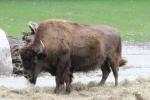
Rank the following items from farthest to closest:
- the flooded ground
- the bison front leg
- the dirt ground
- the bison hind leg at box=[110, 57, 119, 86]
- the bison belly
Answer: the bison hind leg at box=[110, 57, 119, 86]
the flooded ground
the bison belly
the bison front leg
the dirt ground

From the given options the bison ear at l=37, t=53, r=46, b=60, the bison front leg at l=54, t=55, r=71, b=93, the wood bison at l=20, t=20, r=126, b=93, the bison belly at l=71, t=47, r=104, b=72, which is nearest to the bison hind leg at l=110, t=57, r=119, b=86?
the wood bison at l=20, t=20, r=126, b=93

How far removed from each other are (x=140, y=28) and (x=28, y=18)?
18.4ft

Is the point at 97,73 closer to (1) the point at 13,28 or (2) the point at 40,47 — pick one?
(2) the point at 40,47

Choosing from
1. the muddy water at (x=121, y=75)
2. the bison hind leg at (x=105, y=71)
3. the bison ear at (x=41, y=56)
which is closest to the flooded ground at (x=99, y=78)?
the muddy water at (x=121, y=75)

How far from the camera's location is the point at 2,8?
3350 centimetres

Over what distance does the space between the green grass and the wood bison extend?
33.7ft

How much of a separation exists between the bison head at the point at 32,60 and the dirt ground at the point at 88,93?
1.22ft

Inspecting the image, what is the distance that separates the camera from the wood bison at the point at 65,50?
1197 cm

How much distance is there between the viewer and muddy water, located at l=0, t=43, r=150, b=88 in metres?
13.9

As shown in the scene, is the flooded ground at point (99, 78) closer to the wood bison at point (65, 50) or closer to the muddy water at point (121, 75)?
the muddy water at point (121, 75)

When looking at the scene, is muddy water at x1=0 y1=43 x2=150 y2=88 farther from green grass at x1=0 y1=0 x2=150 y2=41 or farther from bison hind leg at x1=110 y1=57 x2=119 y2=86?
green grass at x1=0 y1=0 x2=150 y2=41

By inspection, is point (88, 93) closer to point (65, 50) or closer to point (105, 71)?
point (65, 50)

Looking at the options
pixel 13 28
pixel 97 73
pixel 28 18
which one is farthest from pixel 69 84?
pixel 28 18

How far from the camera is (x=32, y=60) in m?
11.9
